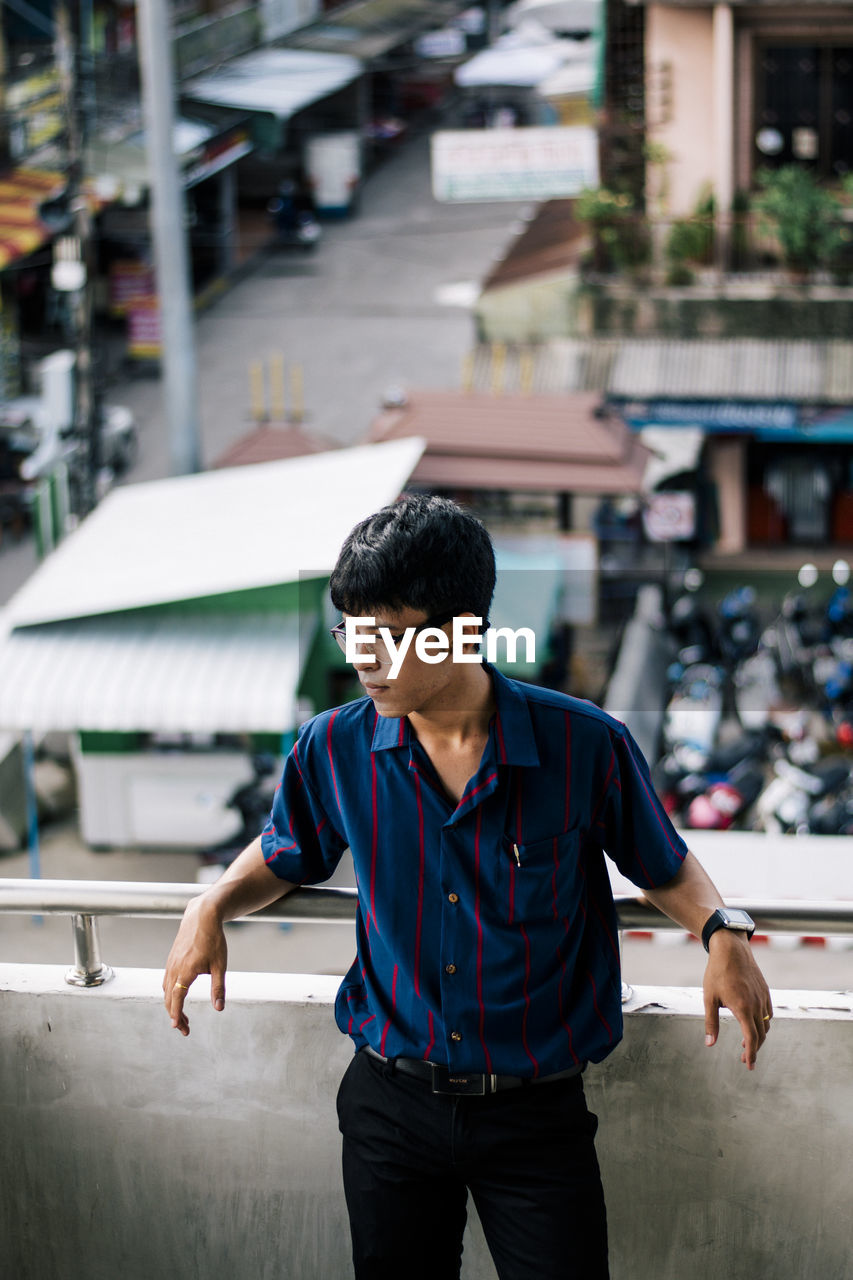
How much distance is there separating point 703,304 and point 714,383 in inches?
37.1

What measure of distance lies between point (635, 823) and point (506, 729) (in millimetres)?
276

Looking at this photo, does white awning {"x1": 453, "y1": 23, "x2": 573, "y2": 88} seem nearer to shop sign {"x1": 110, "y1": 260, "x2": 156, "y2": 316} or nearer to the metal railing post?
shop sign {"x1": 110, "y1": 260, "x2": 156, "y2": 316}

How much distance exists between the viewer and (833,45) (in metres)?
18.2

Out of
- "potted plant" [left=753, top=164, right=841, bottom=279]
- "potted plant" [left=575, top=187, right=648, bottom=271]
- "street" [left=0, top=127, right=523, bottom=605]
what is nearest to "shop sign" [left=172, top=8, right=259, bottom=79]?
"street" [left=0, top=127, right=523, bottom=605]

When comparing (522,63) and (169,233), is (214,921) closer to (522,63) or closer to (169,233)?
(169,233)

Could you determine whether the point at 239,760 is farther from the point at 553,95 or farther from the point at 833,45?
the point at 553,95

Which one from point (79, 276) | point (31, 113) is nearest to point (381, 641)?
point (79, 276)

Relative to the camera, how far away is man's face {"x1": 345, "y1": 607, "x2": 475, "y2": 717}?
249 centimetres

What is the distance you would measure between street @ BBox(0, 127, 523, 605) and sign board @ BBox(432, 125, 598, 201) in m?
7.61

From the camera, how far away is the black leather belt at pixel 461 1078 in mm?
2613

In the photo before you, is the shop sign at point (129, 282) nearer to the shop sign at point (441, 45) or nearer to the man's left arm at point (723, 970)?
the shop sign at point (441, 45)

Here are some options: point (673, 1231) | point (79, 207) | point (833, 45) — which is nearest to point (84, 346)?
point (79, 207)

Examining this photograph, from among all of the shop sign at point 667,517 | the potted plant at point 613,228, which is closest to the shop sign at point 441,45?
the potted plant at point 613,228

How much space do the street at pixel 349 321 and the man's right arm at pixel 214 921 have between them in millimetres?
17110
